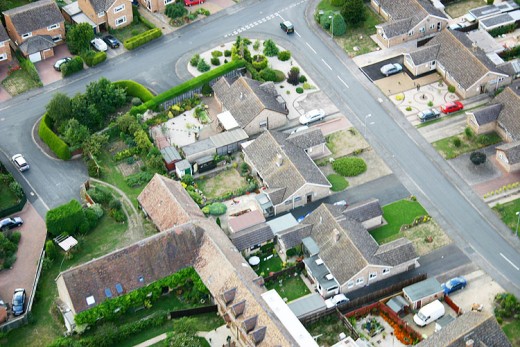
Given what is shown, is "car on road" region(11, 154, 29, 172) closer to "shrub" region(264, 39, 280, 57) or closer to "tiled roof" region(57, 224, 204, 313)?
"tiled roof" region(57, 224, 204, 313)

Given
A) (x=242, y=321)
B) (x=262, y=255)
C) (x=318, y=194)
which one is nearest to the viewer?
(x=242, y=321)

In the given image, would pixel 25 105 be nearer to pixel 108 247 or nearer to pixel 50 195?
pixel 50 195

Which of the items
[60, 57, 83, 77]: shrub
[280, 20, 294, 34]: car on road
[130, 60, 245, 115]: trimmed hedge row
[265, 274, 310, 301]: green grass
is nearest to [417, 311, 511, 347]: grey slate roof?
[265, 274, 310, 301]: green grass

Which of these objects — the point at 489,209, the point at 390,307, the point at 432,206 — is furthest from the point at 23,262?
the point at 489,209

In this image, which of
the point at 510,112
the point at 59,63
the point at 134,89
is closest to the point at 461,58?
the point at 510,112

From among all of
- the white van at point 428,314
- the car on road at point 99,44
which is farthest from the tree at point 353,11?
the white van at point 428,314

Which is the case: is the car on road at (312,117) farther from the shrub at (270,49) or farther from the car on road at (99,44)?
the car on road at (99,44)
